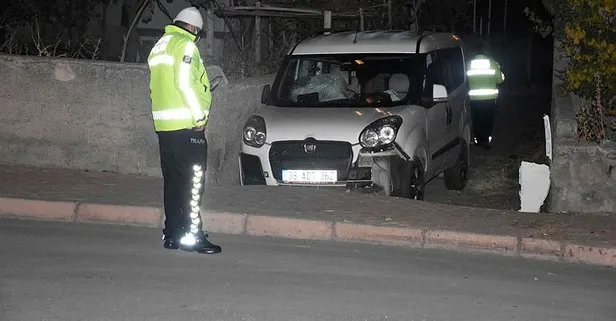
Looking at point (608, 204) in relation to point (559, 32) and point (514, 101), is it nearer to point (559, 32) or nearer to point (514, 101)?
point (559, 32)

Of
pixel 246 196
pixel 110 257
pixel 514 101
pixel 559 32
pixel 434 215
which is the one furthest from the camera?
pixel 514 101

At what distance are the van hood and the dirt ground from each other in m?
2.42

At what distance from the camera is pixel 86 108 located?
33.7 ft

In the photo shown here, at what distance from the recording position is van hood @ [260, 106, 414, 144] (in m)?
9.54

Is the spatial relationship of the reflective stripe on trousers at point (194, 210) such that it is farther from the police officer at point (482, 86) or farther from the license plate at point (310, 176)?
the police officer at point (482, 86)

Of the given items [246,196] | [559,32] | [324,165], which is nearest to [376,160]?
[324,165]

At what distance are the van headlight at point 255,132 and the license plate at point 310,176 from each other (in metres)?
0.40

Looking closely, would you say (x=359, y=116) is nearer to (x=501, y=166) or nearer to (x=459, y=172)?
(x=459, y=172)

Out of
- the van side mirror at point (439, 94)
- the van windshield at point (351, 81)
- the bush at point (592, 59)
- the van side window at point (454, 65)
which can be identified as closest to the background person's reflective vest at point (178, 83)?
the van windshield at point (351, 81)

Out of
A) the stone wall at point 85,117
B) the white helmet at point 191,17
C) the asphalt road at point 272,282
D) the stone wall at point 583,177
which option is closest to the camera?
the asphalt road at point 272,282

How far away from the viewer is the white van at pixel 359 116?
9.57m

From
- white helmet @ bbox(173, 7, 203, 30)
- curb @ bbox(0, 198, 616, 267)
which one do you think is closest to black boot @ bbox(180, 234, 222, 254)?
curb @ bbox(0, 198, 616, 267)

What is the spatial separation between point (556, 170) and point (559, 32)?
3109 millimetres

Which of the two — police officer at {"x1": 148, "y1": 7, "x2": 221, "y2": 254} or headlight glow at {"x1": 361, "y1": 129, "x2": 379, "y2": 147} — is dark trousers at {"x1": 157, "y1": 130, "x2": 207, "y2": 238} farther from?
headlight glow at {"x1": 361, "y1": 129, "x2": 379, "y2": 147}
